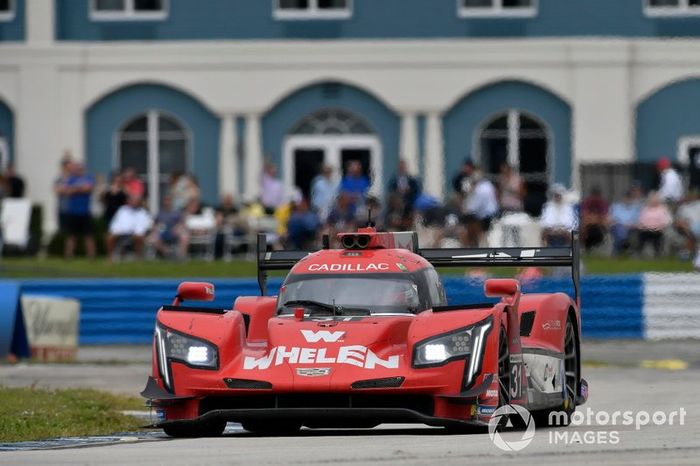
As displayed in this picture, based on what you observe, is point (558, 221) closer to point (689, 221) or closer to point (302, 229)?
point (689, 221)

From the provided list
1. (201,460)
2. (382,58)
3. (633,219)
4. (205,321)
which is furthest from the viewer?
(382,58)

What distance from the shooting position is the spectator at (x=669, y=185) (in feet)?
104

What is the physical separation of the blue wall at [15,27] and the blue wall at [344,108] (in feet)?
16.8

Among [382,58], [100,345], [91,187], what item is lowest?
[100,345]

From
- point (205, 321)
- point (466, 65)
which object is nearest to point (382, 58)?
point (466, 65)

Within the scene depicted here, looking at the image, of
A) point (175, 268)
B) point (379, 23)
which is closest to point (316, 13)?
point (379, 23)

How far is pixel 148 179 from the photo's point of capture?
37.1 meters

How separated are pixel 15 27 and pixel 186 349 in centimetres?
2601

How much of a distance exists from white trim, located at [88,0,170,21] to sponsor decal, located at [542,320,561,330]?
24431 millimetres

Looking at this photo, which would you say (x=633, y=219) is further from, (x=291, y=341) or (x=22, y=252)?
(x=291, y=341)

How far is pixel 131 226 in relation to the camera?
102 feet

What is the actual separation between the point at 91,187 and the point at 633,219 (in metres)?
8.62

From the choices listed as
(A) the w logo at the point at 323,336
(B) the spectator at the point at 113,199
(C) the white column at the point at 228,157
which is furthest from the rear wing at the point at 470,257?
(C) the white column at the point at 228,157
